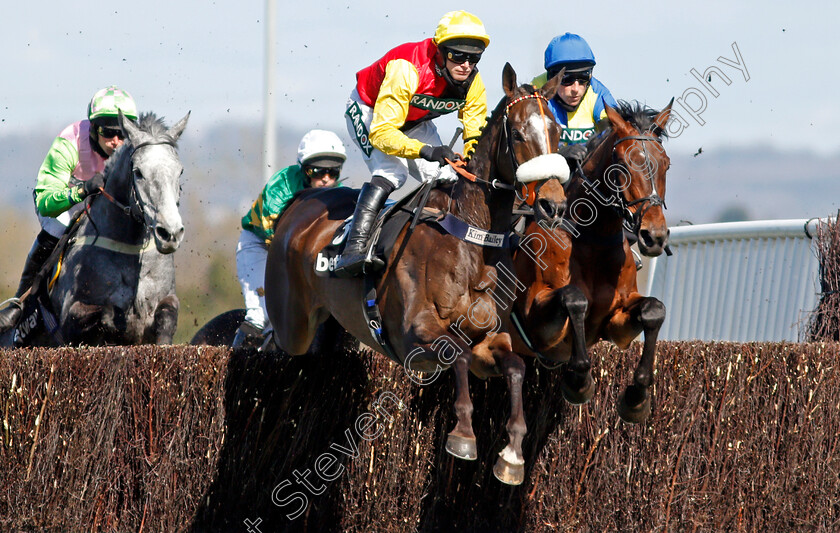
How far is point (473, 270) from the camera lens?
16.7 ft

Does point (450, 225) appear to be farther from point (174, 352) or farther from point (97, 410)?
point (97, 410)

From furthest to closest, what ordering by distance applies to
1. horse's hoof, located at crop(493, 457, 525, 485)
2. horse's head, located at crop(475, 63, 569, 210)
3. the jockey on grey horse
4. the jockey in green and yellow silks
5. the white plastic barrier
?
the white plastic barrier < the jockey in green and yellow silks < the jockey on grey horse < horse's head, located at crop(475, 63, 569, 210) < horse's hoof, located at crop(493, 457, 525, 485)

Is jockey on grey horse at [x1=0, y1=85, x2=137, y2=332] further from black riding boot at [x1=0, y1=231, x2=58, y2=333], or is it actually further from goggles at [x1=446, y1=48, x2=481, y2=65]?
goggles at [x1=446, y1=48, x2=481, y2=65]

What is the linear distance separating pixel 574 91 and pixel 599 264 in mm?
1310

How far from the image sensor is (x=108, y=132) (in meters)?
7.25

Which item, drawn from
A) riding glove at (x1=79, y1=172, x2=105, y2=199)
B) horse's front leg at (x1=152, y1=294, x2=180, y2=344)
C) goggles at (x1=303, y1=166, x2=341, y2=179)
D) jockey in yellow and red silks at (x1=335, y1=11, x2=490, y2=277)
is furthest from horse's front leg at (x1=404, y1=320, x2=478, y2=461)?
goggles at (x1=303, y1=166, x2=341, y2=179)

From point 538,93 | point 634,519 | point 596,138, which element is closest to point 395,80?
point 538,93

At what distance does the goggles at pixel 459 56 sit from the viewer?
212 inches

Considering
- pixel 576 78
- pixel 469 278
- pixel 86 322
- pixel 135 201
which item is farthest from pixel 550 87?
pixel 86 322

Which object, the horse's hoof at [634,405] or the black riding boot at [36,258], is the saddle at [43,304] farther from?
the horse's hoof at [634,405]

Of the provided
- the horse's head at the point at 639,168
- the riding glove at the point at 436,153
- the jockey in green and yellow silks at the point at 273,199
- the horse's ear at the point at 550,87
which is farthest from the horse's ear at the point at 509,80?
the jockey in green and yellow silks at the point at 273,199

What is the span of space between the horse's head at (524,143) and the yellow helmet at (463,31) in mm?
473

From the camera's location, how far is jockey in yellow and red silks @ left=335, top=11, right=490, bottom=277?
5.34 metres

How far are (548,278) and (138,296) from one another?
2733 millimetres
